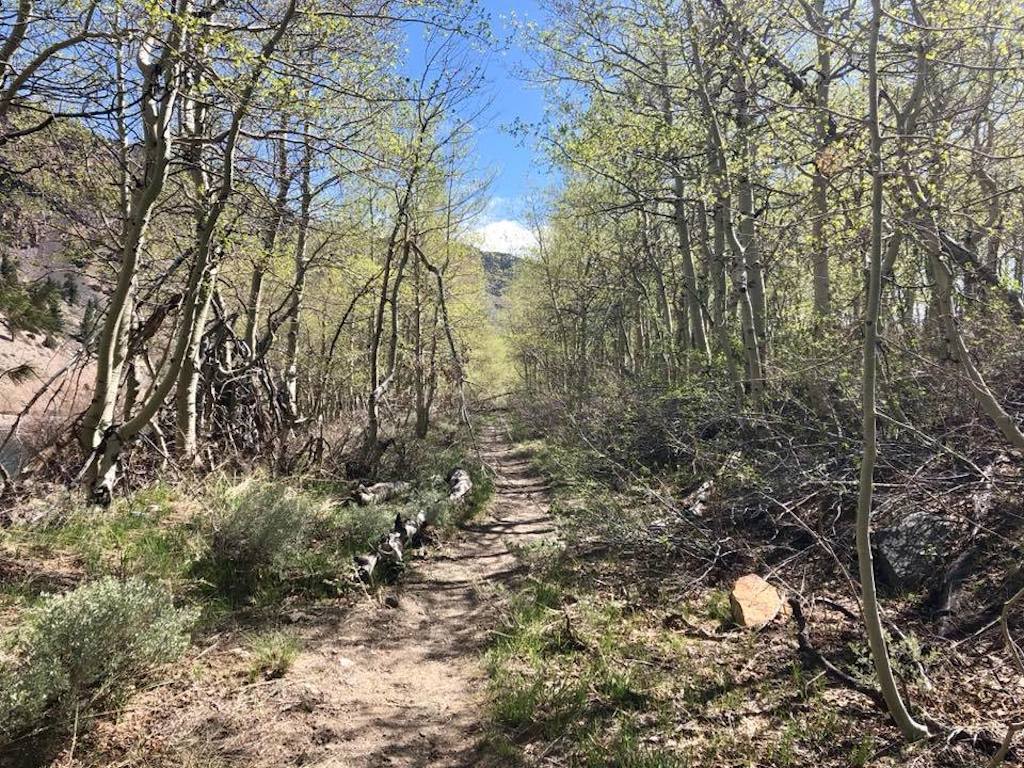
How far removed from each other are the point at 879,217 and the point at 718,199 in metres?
5.89

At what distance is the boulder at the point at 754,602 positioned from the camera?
4387mm

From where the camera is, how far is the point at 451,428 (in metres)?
17.4

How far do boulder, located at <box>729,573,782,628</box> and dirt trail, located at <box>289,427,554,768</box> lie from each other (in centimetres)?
201

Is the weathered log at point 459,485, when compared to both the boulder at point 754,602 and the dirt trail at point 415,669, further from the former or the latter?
the boulder at point 754,602

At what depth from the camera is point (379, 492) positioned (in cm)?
788

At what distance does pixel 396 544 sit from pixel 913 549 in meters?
4.61

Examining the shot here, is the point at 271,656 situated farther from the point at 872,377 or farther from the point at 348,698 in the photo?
the point at 872,377

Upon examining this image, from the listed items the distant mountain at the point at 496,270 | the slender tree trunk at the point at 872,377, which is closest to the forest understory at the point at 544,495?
the slender tree trunk at the point at 872,377

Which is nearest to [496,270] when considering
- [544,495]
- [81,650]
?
[544,495]

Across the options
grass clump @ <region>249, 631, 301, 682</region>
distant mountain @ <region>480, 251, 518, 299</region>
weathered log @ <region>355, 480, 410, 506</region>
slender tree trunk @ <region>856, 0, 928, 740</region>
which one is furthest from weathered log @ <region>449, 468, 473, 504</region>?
distant mountain @ <region>480, 251, 518, 299</region>

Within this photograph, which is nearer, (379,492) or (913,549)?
(913,549)

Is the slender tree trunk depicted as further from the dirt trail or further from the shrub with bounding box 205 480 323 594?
the shrub with bounding box 205 480 323 594

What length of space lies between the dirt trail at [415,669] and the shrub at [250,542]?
87 centimetres

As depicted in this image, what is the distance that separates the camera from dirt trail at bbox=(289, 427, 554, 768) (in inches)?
126
